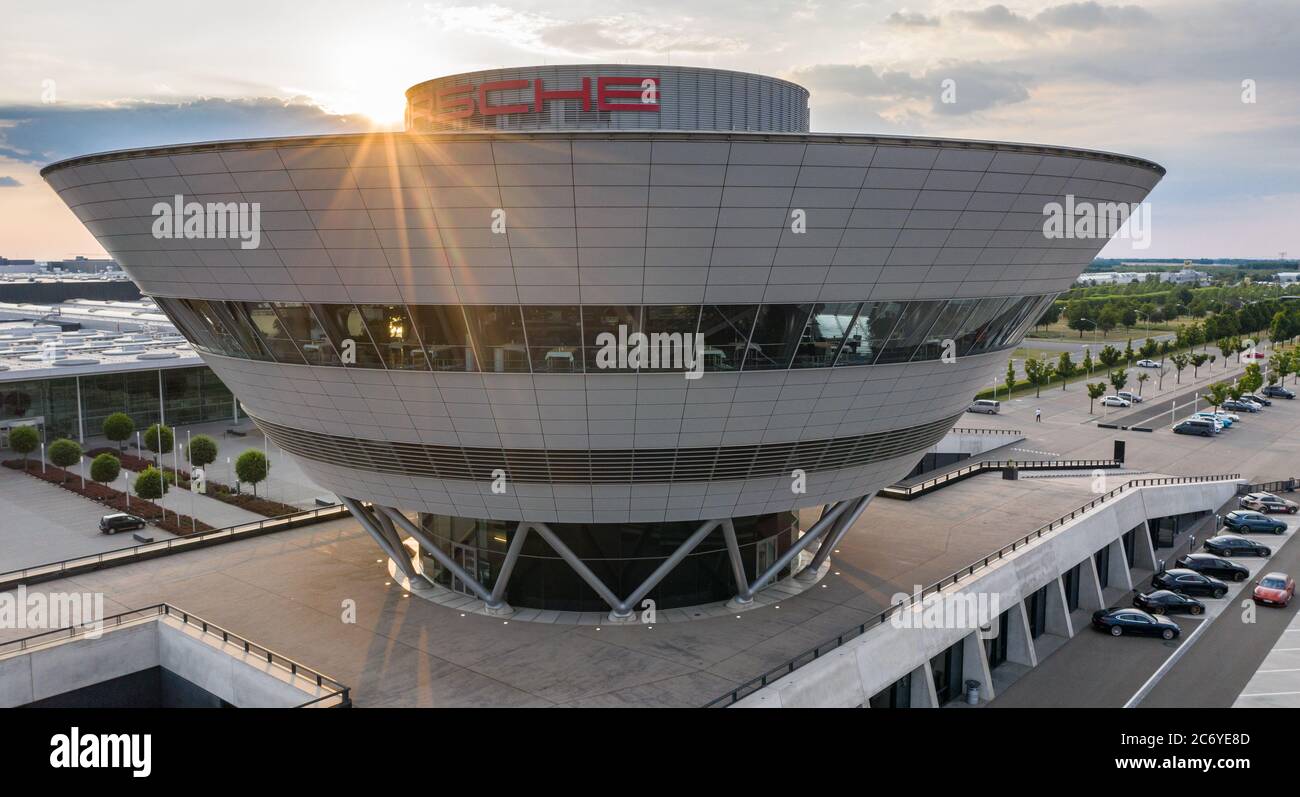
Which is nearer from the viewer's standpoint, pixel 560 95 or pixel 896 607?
pixel 560 95

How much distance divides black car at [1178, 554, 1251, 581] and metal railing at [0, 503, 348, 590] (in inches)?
1478

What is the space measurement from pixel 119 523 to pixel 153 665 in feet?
83.4

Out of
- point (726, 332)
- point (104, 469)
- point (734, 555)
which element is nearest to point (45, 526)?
point (104, 469)

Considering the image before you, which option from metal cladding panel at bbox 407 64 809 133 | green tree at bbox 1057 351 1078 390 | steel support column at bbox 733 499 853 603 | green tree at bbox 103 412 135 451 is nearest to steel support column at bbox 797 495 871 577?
steel support column at bbox 733 499 853 603

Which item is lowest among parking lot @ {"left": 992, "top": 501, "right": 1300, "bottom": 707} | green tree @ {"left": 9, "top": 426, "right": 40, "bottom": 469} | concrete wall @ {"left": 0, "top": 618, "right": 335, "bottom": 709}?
parking lot @ {"left": 992, "top": 501, "right": 1300, "bottom": 707}

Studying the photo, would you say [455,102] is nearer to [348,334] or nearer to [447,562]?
[348,334]

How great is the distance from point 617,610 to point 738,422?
24.7 ft

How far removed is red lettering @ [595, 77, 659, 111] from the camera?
2481cm

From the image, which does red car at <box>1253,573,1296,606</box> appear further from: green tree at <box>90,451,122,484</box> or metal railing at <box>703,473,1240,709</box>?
green tree at <box>90,451,122,484</box>

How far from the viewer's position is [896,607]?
1127 inches

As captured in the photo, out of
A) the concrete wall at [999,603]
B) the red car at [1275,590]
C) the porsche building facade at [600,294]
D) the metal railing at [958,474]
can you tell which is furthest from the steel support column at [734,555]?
the red car at [1275,590]

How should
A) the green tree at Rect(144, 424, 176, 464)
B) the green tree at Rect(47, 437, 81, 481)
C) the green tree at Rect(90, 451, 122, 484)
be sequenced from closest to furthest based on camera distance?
1. the green tree at Rect(90, 451, 122, 484)
2. the green tree at Rect(47, 437, 81, 481)
3. the green tree at Rect(144, 424, 176, 464)

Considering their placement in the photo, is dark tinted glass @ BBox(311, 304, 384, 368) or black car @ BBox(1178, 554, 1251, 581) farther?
black car @ BBox(1178, 554, 1251, 581)

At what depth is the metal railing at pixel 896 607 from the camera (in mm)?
22469
